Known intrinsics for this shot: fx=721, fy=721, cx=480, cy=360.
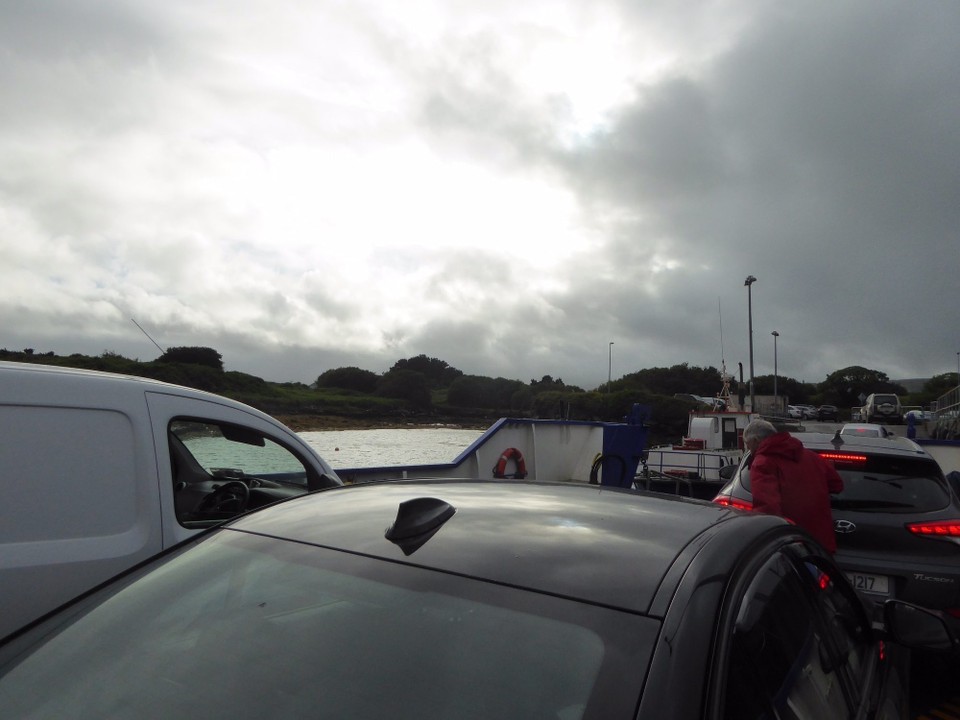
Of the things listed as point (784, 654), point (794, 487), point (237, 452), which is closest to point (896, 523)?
point (794, 487)

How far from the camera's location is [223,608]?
6.18ft

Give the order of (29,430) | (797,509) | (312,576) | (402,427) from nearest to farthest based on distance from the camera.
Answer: (312,576), (29,430), (797,509), (402,427)

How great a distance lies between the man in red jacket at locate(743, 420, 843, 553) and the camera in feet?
15.0

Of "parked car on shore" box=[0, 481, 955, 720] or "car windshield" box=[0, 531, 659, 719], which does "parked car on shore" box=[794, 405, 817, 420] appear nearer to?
"parked car on shore" box=[0, 481, 955, 720]

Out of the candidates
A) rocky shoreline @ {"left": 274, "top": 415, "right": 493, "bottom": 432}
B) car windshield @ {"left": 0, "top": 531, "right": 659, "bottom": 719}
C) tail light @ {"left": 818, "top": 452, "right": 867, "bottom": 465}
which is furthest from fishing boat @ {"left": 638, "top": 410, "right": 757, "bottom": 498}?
car windshield @ {"left": 0, "top": 531, "right": 659, "bottom": 719}

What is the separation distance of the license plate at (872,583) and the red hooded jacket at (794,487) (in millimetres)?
244

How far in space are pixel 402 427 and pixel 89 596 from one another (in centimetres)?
953

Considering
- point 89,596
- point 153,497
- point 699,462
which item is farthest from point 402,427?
point 89,596

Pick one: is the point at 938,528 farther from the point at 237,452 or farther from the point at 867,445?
the point at 237,452

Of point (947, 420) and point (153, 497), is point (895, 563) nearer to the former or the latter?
point (153, 497)

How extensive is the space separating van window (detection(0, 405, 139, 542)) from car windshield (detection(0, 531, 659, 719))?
0.80m

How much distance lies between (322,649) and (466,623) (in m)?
0.35

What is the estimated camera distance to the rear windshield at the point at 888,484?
491 centimetres

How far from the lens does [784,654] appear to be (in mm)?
1727
